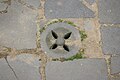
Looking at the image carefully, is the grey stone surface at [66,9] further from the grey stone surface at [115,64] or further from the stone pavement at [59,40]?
the grey stone surface at [115,64]

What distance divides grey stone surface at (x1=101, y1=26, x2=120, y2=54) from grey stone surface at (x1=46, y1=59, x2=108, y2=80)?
23 cm

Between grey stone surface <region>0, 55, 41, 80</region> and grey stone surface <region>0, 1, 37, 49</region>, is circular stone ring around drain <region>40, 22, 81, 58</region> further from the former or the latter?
grey stone surface <region>0, 55, 41, 80</region>

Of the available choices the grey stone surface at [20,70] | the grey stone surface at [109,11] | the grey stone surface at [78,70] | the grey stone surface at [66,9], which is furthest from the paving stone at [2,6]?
the grey stone surface at [109,11]

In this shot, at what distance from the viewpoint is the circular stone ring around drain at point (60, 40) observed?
12.9ft

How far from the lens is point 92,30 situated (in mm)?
4141

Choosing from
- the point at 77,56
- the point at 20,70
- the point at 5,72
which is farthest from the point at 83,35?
the point at 5,72

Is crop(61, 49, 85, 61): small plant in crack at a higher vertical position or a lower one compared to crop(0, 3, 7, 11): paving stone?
lower

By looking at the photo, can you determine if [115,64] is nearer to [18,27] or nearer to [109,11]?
[109,11]

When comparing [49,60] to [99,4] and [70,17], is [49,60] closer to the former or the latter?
[70,17]

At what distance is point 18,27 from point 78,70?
3.35ft

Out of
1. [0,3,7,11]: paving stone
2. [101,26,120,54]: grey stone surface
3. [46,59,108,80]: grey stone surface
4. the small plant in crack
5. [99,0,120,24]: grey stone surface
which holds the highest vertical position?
[0,3,7,11]: paving stone

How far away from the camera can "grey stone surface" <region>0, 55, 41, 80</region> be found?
371 centimetres

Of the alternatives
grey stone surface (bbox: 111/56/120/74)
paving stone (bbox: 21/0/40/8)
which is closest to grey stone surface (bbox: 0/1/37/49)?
paving stone (bbox: 21/0/40/8)

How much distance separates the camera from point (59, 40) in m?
3.95
